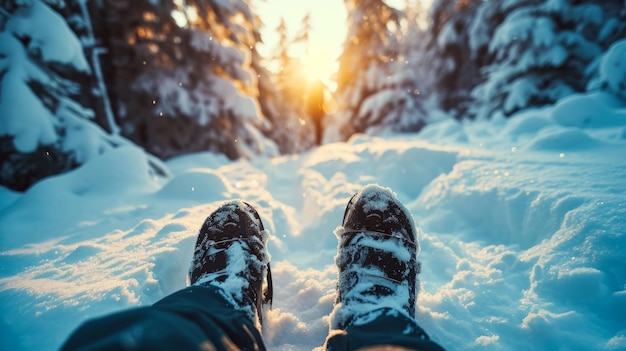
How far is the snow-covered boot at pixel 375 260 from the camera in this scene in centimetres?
118

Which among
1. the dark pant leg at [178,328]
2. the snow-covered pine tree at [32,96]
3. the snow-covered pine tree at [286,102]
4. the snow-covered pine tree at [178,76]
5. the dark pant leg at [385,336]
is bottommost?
the dark pant leg at [385,336]

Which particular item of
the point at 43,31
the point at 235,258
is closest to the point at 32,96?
the point at 43,31

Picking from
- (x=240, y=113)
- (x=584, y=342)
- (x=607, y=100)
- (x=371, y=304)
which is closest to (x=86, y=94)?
(x=240, y=113)

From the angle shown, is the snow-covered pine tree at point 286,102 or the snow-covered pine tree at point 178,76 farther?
the snow-covered pine tree at point 286,102

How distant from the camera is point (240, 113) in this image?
7.69m

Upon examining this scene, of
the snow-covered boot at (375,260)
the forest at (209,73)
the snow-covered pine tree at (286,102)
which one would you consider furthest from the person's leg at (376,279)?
the snow-covered pine tree at (286,102)

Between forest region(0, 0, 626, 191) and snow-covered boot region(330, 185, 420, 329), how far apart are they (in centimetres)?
397

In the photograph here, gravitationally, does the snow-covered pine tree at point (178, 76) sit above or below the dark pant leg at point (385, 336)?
above

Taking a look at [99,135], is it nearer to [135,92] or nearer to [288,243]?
[135,92]

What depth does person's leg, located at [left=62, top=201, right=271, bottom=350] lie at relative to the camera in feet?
2.34

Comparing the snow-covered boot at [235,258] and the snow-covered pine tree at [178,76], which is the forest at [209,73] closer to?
the snow-covered pine tree at [178,76]

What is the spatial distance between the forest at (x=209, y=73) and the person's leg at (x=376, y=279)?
399 centimetres

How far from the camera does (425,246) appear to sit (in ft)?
6.61

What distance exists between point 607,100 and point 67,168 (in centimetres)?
878
